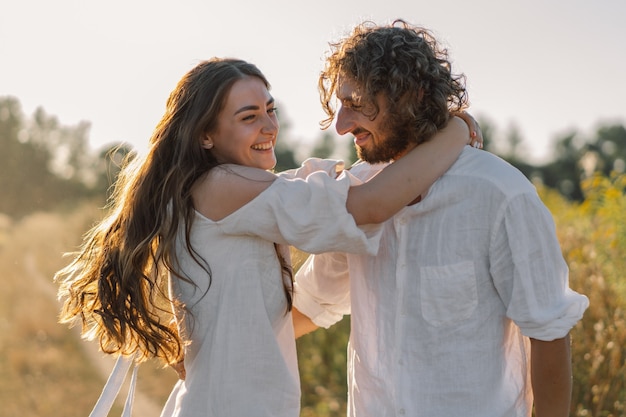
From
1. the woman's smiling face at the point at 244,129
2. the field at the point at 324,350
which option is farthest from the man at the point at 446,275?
the field at the point at 324,350

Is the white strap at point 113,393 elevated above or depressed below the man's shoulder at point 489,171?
below

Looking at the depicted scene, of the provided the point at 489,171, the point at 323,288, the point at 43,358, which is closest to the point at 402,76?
the point at 489,171

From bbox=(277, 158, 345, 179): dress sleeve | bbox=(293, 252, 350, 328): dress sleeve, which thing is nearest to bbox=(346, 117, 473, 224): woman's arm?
bbox=(277, 158, 345, 179): dress sleeve

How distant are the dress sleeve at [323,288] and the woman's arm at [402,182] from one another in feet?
1.69

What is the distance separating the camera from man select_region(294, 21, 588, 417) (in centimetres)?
262

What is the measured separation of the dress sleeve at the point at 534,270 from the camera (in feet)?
8.53

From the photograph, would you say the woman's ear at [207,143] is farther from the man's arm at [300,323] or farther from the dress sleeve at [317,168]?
the man's arm at [300,323]

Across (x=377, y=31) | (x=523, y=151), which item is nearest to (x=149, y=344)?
(x=377, y=31)

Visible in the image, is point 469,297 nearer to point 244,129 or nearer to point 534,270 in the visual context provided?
point 534,270

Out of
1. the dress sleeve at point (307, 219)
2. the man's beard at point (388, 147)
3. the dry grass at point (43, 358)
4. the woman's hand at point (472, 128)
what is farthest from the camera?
the dry grass at point (43, 358)

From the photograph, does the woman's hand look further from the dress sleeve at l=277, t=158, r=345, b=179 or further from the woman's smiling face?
the woman's smiling face

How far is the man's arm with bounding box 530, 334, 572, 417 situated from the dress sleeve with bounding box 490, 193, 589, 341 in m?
0.06

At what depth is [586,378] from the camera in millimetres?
5051

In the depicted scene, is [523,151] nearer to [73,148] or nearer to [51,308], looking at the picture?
[73,148]
